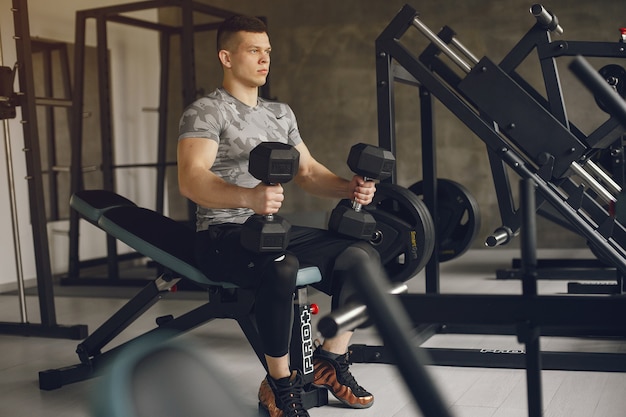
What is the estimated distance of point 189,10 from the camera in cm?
512

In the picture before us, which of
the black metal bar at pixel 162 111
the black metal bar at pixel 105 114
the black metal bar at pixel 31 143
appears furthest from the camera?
the black metal bar at pixel 162 111

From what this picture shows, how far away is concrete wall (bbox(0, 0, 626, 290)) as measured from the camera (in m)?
6.75

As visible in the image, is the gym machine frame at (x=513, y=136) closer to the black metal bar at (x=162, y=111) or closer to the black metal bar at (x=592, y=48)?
the black metal bar at (x=592, y=48)

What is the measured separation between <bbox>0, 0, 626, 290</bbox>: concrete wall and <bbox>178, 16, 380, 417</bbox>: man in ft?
12.5

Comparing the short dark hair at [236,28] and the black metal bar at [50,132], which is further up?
the short dark hair at [236,28]

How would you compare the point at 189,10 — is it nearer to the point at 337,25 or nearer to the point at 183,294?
the point at 183,294

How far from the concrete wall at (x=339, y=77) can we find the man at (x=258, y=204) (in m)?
3.81

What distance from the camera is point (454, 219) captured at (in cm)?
407

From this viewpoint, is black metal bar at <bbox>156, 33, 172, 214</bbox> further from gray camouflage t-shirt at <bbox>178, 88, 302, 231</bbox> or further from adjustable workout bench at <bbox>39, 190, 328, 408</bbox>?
gray camouflage t-shirt at <bbox>178, 88, 302, 231</bbox>

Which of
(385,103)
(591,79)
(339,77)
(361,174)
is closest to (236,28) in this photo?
(361,174)

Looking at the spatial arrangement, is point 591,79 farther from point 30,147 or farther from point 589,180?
point 30,147

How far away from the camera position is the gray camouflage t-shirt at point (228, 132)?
2.57m

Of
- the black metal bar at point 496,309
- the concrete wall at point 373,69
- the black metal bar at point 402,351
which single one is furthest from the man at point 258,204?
the concrete wall at point 373,69

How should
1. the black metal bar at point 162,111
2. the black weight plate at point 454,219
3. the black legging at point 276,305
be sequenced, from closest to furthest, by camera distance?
1. the black legging at point 276,305
2. the black weight plate at point 454,219
3. the black metal bar at point 162,111
